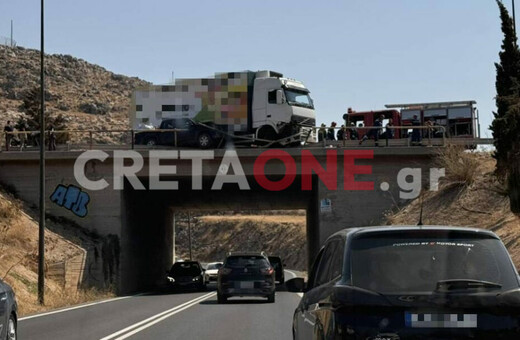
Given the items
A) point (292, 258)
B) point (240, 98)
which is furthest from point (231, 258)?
point (292, 258)

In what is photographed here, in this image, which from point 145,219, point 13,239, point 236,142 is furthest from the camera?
point 145,219

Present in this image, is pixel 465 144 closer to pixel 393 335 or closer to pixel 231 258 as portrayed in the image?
pixel 231 258

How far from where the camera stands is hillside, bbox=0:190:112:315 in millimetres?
27328

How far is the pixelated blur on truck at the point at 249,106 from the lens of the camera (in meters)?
37.0

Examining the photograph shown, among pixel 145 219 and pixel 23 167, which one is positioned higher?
pixel 23 167

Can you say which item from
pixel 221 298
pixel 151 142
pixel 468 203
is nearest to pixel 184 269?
pixel 151 142

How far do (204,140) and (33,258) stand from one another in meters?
10.4

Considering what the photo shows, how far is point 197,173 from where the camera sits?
36094 mm

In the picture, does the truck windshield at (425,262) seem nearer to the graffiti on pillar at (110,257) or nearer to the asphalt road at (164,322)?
the asphalt road at (164,322)

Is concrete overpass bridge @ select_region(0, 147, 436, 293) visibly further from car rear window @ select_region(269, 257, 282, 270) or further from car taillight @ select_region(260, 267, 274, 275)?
car taillight @ select_region(260, 267, 274, 275)

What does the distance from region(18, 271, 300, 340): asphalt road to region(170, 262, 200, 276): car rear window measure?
43.4 ft

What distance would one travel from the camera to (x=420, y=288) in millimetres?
6266

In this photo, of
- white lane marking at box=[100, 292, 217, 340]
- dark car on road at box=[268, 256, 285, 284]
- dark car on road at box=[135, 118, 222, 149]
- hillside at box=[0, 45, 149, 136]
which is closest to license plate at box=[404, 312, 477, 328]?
white lane marking at box=[100, 292, 217, 340]

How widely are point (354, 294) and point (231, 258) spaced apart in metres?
19.0
